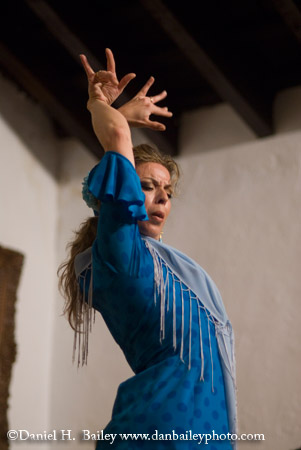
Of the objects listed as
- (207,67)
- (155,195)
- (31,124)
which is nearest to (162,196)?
(155,195)

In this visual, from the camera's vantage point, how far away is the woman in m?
1.40

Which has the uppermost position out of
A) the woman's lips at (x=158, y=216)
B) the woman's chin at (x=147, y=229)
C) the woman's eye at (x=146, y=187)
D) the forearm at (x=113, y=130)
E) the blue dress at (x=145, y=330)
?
the forearm at (x=113, y=130)

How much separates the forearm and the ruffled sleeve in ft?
0.08

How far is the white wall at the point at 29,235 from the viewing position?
3.55 metres

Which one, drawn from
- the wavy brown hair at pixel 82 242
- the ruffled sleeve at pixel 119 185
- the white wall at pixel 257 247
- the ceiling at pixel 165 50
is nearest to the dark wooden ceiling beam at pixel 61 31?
the ceiling at pixel 165 50

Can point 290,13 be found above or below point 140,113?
above

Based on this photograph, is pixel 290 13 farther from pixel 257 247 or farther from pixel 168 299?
pixel 168 299

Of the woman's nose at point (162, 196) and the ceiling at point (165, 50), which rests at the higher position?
the ceiling at point (165, 50)

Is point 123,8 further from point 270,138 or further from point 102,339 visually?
point 102,339

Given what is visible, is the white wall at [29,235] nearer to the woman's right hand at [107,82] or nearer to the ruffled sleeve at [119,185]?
the woman's right hand at [107,82]

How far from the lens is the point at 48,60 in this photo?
3686 millimetres

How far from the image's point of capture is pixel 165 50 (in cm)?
350

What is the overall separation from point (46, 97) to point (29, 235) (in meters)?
0.74

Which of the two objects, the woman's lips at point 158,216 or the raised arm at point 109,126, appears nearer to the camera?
the raised arm at point 109,126
